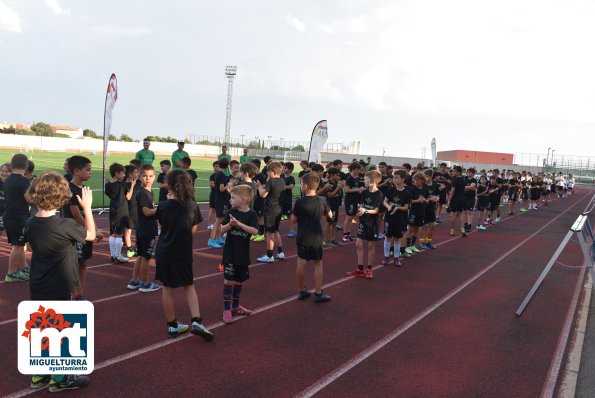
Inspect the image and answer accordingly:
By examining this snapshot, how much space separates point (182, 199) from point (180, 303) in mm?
2021

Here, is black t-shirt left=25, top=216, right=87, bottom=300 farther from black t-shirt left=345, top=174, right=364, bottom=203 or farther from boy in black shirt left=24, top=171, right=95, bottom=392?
black t-shirt left=345, top=174, right=364, bottom=203

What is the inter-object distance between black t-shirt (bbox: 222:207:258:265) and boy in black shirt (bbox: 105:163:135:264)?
3.27m

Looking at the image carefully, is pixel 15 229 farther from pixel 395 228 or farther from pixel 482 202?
pixel 482 202

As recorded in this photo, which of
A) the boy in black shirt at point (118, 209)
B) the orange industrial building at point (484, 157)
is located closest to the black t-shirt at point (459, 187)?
the boy in black shirt at point (118, 209)

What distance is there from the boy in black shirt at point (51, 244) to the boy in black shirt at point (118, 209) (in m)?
3.92

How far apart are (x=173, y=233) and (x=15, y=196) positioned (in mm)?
3361

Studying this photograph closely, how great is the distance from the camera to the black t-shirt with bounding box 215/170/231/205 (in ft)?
31.3

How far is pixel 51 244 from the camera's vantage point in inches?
140

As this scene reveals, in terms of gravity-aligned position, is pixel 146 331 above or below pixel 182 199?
below

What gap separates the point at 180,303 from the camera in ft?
19.3

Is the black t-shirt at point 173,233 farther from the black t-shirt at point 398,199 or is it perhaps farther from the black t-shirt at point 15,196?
the black t-shirt at point 398,199

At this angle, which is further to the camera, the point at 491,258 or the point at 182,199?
the point at 491,258

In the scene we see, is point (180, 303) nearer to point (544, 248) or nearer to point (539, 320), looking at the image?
point (539, 320)

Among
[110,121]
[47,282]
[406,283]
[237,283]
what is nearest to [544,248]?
[406,283]
